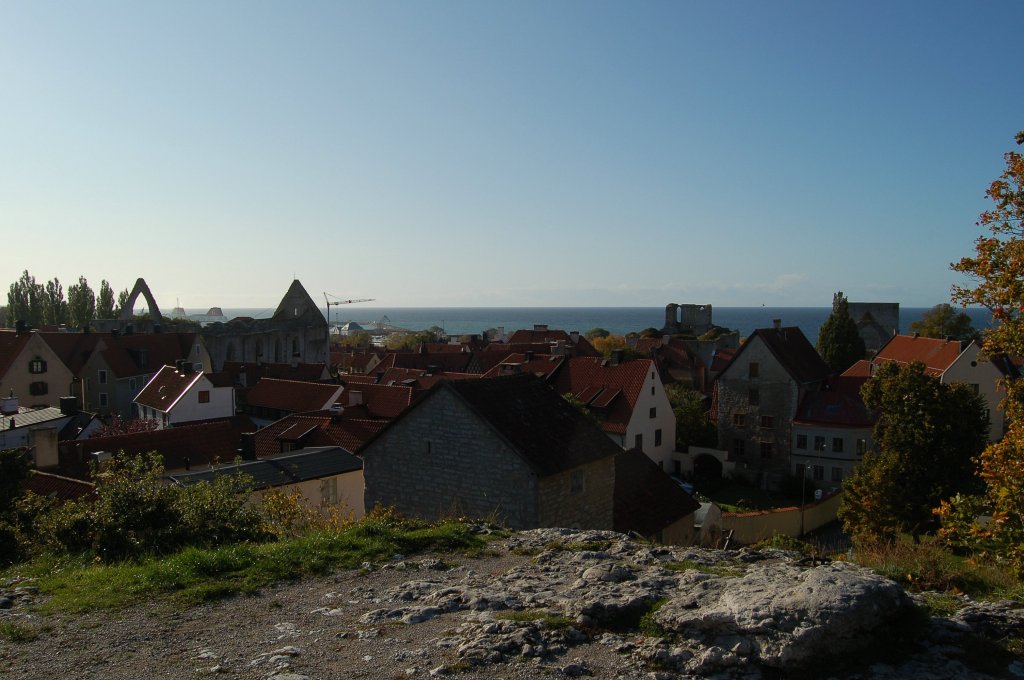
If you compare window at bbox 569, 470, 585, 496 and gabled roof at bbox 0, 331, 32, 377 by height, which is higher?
gabled roof at bbox 0, 331, 32, 377

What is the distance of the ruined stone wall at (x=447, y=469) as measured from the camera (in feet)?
58.9

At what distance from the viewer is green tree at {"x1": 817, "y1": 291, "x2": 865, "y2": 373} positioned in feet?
201

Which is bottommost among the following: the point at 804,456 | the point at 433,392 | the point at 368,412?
the point at 804,456

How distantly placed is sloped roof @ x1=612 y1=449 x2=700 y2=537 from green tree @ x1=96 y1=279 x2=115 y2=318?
95235 mm

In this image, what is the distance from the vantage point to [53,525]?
42.0ft

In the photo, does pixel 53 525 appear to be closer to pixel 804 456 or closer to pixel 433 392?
pixel 433 392

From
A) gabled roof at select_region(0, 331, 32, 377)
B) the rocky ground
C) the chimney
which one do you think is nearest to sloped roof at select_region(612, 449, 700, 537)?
the rocky ground

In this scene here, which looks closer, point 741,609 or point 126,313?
point 741,609

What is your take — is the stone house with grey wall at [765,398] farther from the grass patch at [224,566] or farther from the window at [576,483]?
the grass patch at [224,566]

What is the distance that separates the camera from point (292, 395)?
44375 millimetres

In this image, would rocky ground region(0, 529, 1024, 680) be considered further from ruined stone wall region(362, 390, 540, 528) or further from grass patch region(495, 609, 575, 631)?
ruined stone wall region(362, 390, 540, 528)

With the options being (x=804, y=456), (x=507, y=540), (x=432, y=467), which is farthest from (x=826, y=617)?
(x=804, y=456)

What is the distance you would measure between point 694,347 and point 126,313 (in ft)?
199

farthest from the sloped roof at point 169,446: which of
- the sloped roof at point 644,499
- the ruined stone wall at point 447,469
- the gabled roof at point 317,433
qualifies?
the sloped roof at point 644,499
